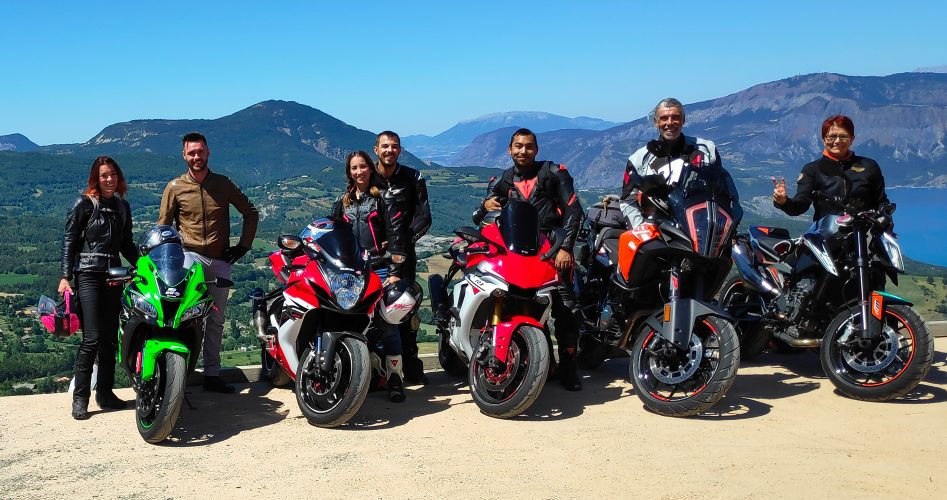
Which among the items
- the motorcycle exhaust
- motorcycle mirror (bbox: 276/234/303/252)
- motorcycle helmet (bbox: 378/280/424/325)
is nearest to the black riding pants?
motorcycle mirror (bbox: 276/234/303/252)

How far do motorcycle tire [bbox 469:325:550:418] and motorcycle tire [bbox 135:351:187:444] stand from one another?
1800 mm

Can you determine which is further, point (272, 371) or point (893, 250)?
point (272, 371)

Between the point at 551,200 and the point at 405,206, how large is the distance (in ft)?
3.58

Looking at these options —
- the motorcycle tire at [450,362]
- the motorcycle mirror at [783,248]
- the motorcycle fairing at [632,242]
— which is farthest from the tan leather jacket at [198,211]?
the motorcycle mirror at [783,248]

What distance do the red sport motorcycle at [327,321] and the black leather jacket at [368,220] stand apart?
0.46 m

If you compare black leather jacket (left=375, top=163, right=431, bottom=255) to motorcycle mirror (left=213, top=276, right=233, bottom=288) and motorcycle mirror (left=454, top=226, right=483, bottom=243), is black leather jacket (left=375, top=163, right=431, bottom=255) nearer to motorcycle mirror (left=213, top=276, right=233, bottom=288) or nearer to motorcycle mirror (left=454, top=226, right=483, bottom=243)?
motorcycle mirror (left=454, top=226, right=483, bottom=243)

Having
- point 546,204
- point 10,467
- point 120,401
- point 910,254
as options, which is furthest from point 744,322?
point 910,254

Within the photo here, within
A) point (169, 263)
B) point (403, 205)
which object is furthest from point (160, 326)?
point (403, 205)

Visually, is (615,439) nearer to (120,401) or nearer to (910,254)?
(120,401)

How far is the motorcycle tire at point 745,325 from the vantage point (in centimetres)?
667

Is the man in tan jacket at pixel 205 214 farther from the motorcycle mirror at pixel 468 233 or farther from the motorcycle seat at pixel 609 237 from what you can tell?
the motorcycle seat at pixel 609 237

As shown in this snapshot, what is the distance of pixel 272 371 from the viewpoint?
623 cm

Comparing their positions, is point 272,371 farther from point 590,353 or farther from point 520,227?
point 590,353

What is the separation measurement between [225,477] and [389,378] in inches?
71.7
